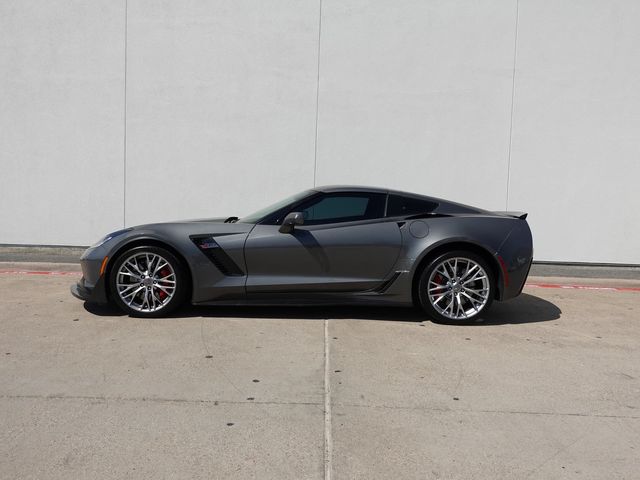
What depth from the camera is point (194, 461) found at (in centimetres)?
298

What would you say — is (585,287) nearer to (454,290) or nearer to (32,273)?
(454,290)

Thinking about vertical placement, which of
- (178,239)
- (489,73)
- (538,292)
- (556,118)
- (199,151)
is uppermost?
(489,73)

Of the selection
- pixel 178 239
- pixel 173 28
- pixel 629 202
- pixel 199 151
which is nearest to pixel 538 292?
pixel 629 202

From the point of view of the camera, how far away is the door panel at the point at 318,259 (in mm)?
5664

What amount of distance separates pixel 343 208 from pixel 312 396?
2418 millimetres

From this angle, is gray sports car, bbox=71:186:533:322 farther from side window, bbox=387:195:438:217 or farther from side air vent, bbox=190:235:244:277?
side window, bbox=387:195:438:217

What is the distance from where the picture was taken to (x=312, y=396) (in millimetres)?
3854

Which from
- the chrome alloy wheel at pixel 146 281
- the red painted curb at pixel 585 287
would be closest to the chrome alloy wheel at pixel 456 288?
the chrome alloy wheel at pixel 146 281

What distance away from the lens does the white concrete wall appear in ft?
30.8

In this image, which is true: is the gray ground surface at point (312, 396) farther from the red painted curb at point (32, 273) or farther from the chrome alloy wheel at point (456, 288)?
the red painted curb at point (32, 273)

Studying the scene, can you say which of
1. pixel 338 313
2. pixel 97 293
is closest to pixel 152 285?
pixel 97 293

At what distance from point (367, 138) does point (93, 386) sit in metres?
6.48

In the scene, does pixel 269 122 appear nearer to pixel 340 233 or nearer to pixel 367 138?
pixel 367 138

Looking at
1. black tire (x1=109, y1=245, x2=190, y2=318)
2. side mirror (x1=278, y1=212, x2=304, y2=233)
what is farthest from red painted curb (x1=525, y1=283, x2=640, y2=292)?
black tire (x1=109, y1=245, x2=190, y2=318)
